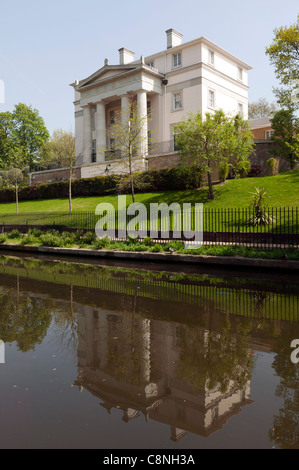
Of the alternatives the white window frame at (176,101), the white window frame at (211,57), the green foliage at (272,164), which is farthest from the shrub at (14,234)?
the white window frame at (211,57)

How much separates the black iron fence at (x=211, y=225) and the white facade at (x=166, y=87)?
1323 cm

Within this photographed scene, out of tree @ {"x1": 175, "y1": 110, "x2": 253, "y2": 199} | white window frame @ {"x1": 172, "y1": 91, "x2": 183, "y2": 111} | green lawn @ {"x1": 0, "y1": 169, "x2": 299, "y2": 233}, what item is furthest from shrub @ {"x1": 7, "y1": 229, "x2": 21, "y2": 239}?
white window frame @ {"x1": 172, "y1": 91, "x2": 183, "y2": 111}

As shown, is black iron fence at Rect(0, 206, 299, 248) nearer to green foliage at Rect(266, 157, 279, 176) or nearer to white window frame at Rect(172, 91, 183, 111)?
green foliage at Rect(266, 157, 279, 176)

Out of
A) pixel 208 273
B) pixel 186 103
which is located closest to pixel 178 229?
pixel 208 273

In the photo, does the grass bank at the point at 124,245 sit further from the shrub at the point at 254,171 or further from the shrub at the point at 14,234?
the shrub at the point at 254,171

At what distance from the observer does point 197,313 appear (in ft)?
21.5

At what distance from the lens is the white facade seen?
33.9 m

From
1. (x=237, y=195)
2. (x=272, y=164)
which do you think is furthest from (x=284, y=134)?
(x=237, y=195)

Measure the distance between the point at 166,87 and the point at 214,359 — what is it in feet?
117

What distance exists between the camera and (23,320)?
6246 mm
